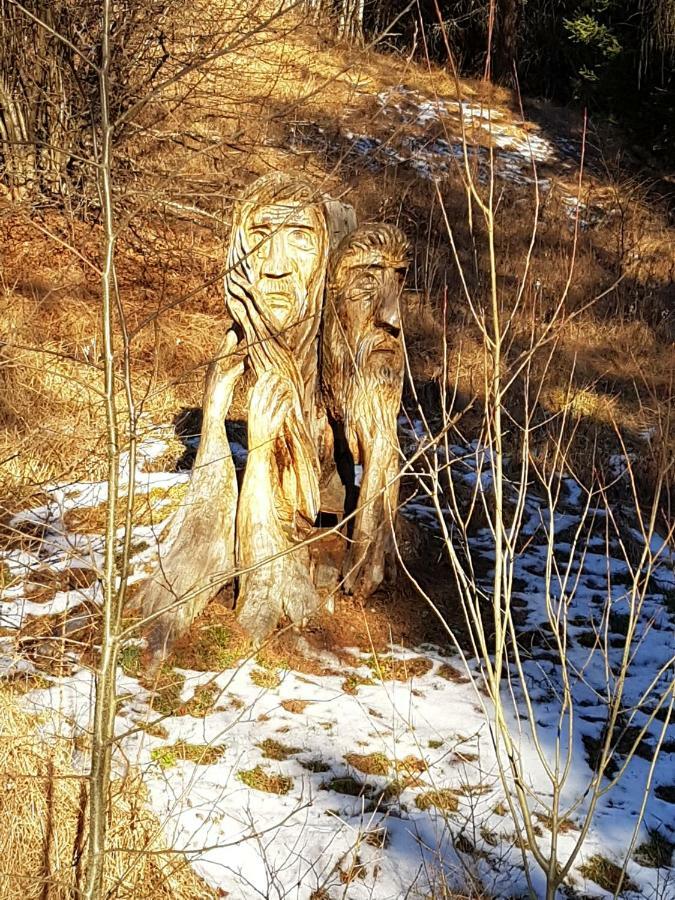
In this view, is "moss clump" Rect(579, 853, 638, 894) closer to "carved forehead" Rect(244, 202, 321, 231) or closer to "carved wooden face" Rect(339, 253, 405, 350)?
"carved wooden face" Rect(339, 253, 405, 350)

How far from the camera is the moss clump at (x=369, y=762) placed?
132 inches

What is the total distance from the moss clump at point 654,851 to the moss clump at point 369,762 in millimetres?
908

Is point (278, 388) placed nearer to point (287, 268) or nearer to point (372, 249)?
point (287, 268)

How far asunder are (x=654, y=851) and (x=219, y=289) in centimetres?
679

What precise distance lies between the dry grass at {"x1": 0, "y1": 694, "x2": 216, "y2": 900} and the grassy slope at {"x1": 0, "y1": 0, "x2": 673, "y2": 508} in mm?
1813

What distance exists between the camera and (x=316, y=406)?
472 cm

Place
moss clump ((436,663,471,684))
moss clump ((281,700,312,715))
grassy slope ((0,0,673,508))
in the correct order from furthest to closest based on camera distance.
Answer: grassy slope ((0,0,673,508)) → moss clump ((436,663,471,684)) → moss clump ((281,700,312,715))

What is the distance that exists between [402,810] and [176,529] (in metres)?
1.80

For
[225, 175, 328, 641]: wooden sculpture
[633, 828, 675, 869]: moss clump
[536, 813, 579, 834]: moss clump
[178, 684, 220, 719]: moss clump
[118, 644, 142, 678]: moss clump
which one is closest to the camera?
[633, 828, 675, 869]: moss clump

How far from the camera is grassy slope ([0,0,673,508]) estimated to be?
6.01 meters

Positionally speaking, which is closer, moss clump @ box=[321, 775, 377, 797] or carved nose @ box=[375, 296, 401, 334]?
moss clump @ box=[321, 775, 377, 797]

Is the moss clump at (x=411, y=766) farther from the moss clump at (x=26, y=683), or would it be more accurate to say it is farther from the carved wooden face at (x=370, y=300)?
the carved wooden face at (x=370, y=300)

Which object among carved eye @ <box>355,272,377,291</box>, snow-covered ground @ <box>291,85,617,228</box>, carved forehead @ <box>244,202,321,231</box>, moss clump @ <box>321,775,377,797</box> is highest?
snow-covered ground @ <box>291,85,617,228</box>

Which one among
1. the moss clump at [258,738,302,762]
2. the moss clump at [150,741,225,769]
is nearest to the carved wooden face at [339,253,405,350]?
the moss clump at [258,738,302,762]
